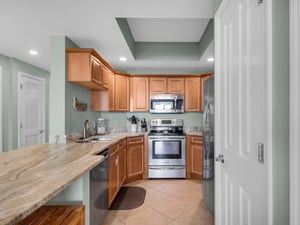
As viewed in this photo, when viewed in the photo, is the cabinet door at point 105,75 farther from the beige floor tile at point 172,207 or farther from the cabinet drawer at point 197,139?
the beige floor tile at point 172,207

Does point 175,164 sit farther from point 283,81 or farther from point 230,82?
point 283,81

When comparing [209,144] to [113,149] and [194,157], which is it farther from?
[194,157]

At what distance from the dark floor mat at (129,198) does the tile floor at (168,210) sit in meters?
0.08

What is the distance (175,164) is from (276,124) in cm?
293

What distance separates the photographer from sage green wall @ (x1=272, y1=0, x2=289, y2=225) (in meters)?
0.78

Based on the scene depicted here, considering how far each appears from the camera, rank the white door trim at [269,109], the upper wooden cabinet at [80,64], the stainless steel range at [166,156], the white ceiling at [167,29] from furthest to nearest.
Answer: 1. the stainless steel range at [166,156]
2. the white ceiling at [167,29]
3. the upper wooden cabinet at [80,64]
4. the white door trim at [269,109]

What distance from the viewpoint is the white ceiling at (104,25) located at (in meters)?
1.82

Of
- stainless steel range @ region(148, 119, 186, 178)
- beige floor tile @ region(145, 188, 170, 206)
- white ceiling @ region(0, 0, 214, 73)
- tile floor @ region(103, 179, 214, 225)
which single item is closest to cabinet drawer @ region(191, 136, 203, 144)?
stainless steel range @ region(148, 119, 186, 178)

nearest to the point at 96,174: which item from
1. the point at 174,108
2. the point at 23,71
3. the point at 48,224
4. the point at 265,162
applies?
the point at 48,224

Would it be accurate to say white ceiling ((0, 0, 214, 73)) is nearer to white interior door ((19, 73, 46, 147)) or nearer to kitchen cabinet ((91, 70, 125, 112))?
kitchen cabinet ((91, 70, 125, 112))
